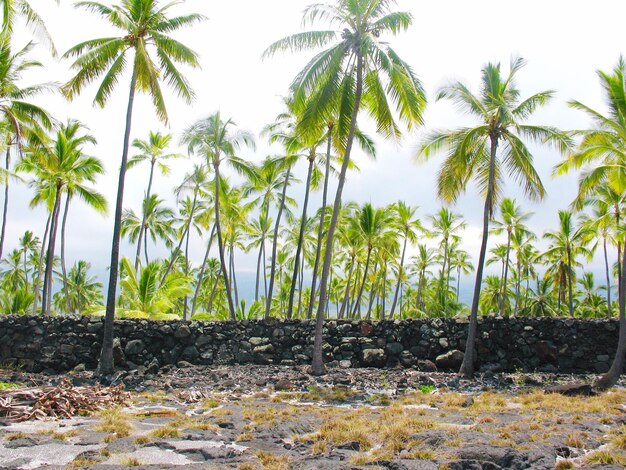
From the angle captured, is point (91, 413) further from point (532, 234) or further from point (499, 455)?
point (532, 234)

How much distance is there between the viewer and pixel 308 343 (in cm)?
1628

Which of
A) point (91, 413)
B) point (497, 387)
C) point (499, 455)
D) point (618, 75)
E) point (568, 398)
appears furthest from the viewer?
point (618, 75)

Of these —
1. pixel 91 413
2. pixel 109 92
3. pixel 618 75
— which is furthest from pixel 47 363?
pixel 618 75

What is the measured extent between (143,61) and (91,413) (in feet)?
32.1

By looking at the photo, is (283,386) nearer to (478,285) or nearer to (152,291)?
(478,285)

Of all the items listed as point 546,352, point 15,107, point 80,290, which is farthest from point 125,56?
point 80,290

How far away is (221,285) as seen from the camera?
169ft

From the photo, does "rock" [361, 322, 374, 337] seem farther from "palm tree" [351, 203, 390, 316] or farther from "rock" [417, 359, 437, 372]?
"palm tree" [351, 203, 390, 316]

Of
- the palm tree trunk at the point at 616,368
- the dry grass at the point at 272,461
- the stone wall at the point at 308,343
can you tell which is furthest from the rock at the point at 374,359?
the dry grass at the point at 272,461

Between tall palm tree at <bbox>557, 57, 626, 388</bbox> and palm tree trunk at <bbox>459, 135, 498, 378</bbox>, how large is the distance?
2.08m

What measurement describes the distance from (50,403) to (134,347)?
20.5ft

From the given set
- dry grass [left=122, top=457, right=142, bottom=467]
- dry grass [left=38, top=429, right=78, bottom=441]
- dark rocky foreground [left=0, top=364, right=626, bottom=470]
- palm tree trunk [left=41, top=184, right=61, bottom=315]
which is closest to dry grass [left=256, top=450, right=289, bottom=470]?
dark rocky foreground [left=0, top=364, right=626, bottom=470]

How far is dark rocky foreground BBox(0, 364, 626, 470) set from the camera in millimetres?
6371

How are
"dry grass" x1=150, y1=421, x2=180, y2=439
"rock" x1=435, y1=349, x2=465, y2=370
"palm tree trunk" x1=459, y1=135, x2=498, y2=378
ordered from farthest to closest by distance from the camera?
"rock" x1=435, y1=349, x2=465, y2=370, "palm tree trunk" x1=459, y1=135, x2=498, y2=378, "dry grass" x1=150, y1=421, x2=180, y2=439
